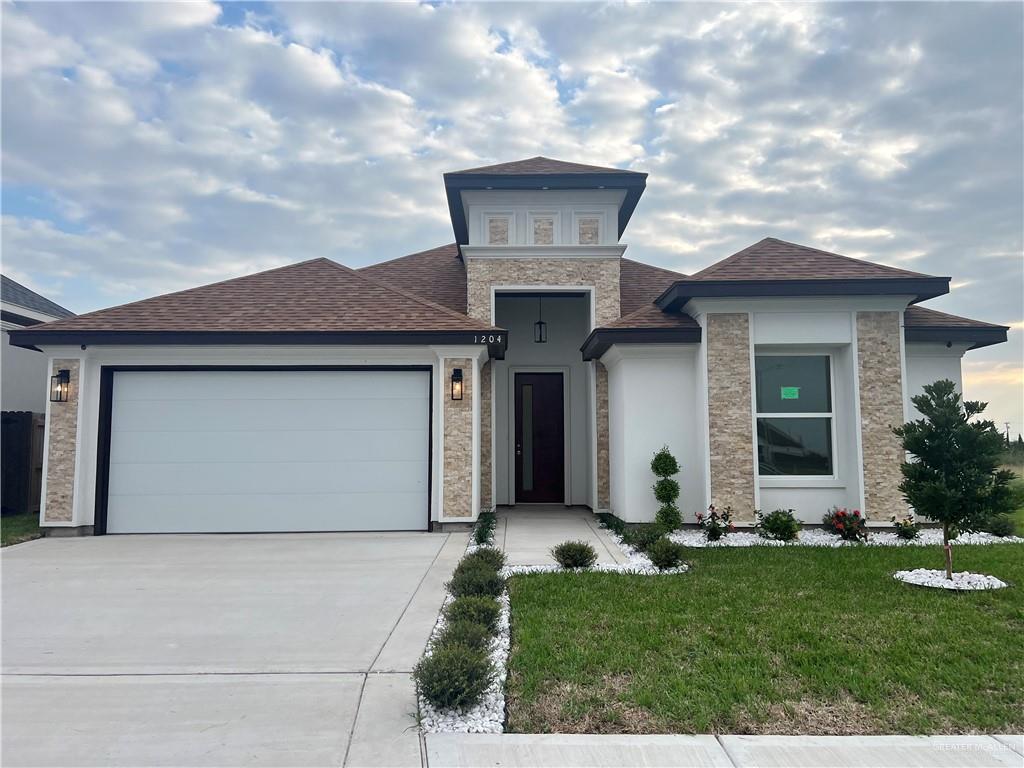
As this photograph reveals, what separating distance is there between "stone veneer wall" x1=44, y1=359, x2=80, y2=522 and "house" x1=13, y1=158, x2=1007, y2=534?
3cm

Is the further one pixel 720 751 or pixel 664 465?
pixel 664 465

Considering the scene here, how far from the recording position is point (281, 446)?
9031 millimetres

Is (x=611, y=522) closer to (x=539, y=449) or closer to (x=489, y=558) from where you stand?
(x=539, y=449)

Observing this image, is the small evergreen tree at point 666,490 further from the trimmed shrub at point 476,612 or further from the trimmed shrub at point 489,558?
the trimmed shrub at point 476,612

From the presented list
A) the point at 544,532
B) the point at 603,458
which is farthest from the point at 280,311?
the point at 603,458

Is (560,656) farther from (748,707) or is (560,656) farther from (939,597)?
(939,597)

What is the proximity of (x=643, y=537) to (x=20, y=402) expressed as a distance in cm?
1346

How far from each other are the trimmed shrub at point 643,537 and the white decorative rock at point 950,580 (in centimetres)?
255

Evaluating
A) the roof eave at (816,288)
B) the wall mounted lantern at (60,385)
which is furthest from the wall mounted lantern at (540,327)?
the wall mounted lantern at (60,385)

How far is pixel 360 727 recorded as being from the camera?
2969 millimetres

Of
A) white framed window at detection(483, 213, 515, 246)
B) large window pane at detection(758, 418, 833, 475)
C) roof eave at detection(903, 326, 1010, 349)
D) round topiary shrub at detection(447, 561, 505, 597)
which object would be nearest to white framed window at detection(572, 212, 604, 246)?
white framed window at detection(483, 213, 515, 246)

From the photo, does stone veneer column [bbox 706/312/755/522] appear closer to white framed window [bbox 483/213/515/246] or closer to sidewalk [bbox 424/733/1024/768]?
white framed window [bbox 483/213/515/246]

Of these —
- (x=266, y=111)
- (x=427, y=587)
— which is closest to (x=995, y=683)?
(x=427, y=587)

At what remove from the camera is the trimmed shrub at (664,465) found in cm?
855
